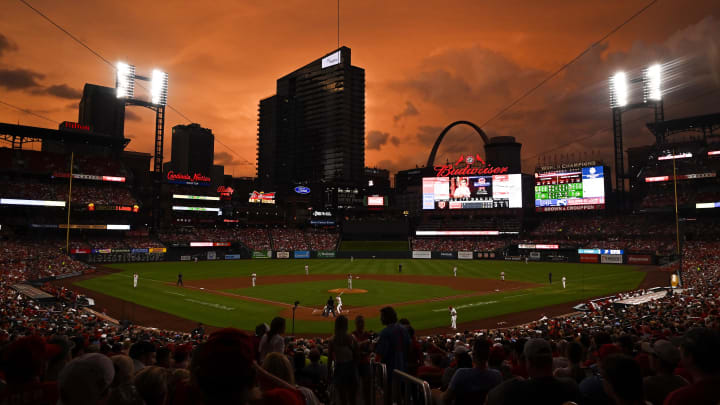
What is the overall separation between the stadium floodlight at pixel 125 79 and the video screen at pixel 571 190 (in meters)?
81.1

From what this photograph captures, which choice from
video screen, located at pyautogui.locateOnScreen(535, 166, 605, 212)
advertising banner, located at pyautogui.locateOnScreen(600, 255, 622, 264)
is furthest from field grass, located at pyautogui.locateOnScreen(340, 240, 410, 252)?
advertising banner, located at pyautogui.locateOnScreen(600, 255, 622, 264)

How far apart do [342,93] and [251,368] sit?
18192cm

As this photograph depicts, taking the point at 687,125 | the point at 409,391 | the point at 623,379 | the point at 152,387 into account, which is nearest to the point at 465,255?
the point at 687,125

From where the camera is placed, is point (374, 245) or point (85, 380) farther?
point (374, 245)

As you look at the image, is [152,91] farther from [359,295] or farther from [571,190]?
[571,190]

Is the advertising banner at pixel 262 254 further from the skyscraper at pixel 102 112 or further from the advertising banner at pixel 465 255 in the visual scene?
the skyscraper at pixel 102 112

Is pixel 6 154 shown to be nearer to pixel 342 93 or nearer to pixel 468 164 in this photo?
pixel 468 164

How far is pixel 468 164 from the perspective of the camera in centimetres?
8469

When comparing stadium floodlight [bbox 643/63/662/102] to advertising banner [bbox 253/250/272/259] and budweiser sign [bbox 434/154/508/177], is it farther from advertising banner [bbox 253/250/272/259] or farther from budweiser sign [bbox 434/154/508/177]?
advertising banner [bbox 253/250/272/259]

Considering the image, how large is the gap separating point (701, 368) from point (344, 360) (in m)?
5.09

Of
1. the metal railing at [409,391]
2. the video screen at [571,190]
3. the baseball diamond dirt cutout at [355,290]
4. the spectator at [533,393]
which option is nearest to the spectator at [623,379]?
the spectator at [533,393]

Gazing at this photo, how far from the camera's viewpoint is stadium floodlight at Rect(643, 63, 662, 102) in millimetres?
67438

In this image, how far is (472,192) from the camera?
82.9 meters

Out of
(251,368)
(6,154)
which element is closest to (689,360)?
(251,368)
